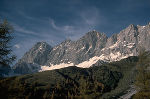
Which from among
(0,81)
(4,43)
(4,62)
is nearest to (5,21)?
(4,43)

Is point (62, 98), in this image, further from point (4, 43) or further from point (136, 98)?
point (4, 43)

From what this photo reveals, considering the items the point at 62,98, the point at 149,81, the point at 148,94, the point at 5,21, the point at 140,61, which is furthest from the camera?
the point at 62,98

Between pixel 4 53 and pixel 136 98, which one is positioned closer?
pixel 4 53

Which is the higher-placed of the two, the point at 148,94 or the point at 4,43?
the point at 4,43

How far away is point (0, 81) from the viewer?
69.7 feet

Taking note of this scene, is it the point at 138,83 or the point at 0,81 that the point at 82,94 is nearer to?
the point at 138,83

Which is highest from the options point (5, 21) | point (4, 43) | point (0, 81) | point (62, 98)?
point (5, 21)

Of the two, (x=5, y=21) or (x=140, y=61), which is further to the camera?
(x=140, y=61)

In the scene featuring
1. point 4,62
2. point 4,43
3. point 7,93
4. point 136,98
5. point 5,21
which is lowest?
point 136,98

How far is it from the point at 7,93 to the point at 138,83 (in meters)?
24.2

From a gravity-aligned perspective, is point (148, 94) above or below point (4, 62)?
below

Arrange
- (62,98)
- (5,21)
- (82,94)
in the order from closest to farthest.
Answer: (5,21), (82,94), (62,98)

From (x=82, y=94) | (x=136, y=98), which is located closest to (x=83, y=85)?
(x=82, y=94)

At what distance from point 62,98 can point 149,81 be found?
16812 cm
